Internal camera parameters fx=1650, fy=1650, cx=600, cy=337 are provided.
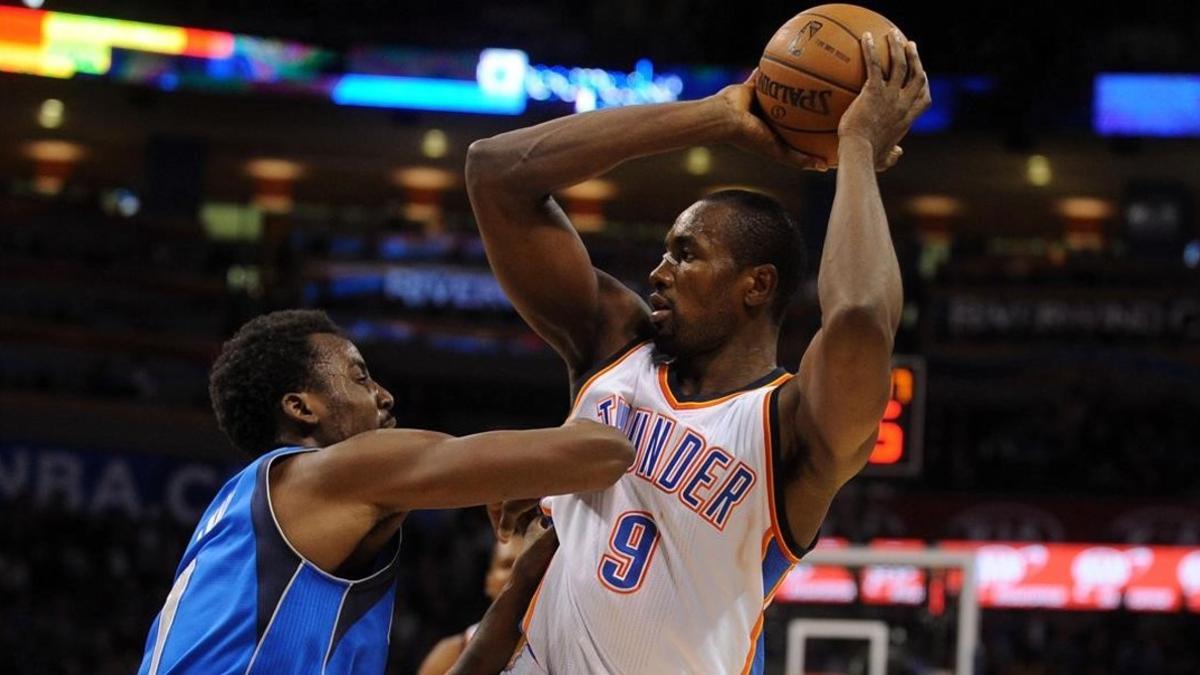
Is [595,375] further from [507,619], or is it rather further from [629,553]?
[507,619]

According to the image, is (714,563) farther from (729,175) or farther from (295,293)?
(729,175)

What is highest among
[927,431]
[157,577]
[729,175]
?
[729,175]

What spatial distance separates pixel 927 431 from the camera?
1878 cm

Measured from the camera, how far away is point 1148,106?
68.4 feet

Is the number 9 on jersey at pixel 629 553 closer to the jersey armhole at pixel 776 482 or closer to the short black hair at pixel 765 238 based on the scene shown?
the jersey armhole at pixel 776 482

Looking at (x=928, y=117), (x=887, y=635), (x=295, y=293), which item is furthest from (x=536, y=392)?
(x=887, y=635)

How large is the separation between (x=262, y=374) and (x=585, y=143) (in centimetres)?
86

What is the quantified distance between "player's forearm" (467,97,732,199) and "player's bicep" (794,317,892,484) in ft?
1.70

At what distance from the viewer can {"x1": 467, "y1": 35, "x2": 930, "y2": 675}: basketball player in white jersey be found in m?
3.08

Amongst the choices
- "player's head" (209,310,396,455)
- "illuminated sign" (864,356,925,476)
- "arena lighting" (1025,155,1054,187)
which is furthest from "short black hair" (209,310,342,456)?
"arena lighting" (1025,155,1054,187)

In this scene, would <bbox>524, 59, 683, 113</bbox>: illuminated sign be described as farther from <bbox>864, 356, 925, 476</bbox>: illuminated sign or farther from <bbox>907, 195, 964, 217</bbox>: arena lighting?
<bbox>864, 356, 925, 476</bbox>: illuminated sign

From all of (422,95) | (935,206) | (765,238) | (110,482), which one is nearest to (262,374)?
(765,238)

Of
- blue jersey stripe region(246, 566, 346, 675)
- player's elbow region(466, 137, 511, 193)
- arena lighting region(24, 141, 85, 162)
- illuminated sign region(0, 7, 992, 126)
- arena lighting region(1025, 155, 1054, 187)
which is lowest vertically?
blue jersey stripe region(246, 566, 346, 675)

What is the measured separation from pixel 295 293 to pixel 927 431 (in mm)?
7879
